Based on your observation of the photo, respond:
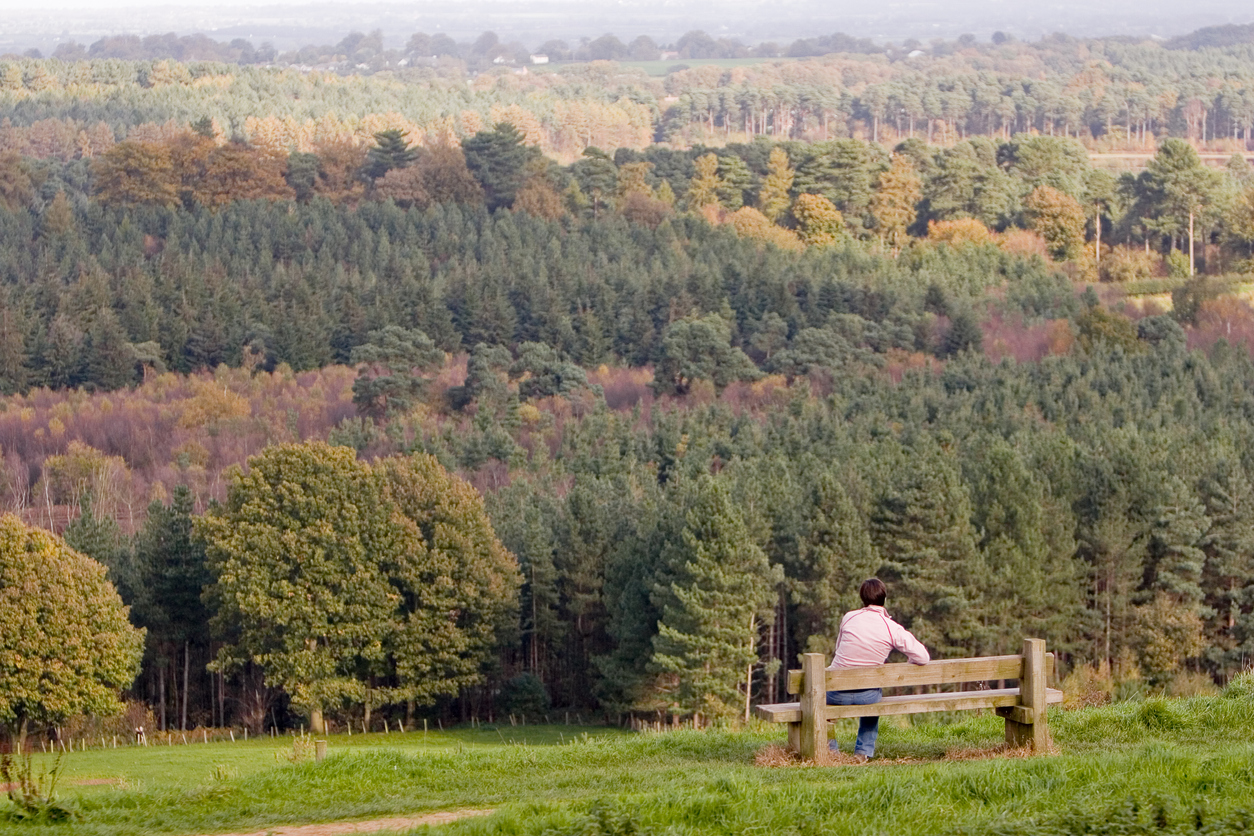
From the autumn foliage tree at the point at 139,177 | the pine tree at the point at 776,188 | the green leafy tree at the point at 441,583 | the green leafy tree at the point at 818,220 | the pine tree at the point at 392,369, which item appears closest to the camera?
the green leafy tree at the point at 441,583

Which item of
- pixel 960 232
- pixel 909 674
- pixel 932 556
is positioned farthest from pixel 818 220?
pixel 909 674

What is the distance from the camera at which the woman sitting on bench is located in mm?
14477

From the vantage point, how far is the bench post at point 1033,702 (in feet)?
47.1

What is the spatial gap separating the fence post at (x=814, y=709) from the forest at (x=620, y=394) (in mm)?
23386

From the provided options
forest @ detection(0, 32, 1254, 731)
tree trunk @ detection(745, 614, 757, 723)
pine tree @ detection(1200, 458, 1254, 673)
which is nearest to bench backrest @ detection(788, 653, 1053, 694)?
forest @ detection(0, 32, 1254, 731)

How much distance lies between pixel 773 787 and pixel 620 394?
82.2 m

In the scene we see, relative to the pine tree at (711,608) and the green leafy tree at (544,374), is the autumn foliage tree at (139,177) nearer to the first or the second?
the green leafy tree at (544,374)

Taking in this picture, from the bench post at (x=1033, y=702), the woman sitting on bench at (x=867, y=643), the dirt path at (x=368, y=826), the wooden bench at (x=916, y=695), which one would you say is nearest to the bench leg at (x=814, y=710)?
the wooden bench at (x=916, y=695)

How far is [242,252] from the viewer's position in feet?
388

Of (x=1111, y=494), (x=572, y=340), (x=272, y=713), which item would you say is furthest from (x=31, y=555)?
(x=572, y=340)

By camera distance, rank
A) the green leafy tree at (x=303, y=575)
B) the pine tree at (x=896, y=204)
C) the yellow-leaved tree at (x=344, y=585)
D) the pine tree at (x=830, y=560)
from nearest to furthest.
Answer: the green leafy tree at (x=303, y=575)
the yellow-leaved tree at (x=344, y=585)
the pine tree at (x=830, y=560)
the pine tree at (x=896, y=204)

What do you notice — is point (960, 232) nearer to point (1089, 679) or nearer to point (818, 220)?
point (818, 220)

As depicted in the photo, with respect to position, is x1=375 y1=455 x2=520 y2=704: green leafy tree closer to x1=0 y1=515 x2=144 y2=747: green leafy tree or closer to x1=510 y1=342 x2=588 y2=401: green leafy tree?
x1=0 y1=515 x2=144 y2=747: green leafy tree

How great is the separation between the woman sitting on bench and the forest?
75.5 feet
